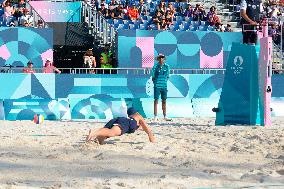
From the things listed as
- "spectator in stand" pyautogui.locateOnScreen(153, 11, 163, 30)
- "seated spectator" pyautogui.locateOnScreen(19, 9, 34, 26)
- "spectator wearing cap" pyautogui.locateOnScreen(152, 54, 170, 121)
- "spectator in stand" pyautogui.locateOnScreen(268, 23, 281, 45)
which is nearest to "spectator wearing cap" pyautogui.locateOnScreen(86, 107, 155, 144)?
"spectator wearing cap" pyautogui.locateOnScreen(152, 54, 170, 121)

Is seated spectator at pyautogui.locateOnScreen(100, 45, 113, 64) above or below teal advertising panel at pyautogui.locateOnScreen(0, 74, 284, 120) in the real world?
above

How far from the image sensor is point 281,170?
827 cm

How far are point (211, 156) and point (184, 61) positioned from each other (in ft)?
39.6

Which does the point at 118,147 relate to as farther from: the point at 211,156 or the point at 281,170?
the point at 281,170

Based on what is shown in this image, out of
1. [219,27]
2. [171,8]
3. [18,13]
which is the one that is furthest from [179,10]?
[18,13]

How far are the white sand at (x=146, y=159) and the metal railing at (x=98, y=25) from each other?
30.6 ft

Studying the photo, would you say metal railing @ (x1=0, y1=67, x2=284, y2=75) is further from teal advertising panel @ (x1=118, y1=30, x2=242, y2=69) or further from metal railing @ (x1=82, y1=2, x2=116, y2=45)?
metal railing @ (x1=82, y1=2, x2=116, y2=45)

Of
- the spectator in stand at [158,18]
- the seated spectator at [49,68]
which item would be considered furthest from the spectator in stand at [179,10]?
the seated spectator at [49,68]

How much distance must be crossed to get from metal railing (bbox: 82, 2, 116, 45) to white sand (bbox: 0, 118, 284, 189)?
9.31 meters

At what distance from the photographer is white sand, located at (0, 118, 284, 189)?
24.7ft

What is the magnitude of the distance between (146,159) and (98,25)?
13642 mm

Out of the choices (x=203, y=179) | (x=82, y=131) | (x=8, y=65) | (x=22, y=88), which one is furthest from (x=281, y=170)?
(x=8, y=65)

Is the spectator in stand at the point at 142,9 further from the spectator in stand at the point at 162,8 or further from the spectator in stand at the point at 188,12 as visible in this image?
the spectator in stand at the point at 188,12

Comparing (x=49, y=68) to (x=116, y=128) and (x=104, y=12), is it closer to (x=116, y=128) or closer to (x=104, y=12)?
(x=104, y=12)
